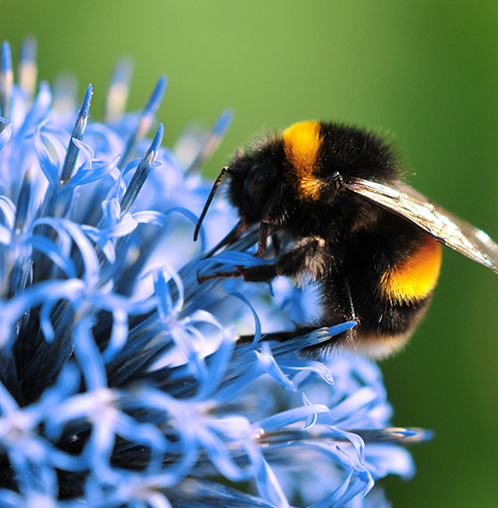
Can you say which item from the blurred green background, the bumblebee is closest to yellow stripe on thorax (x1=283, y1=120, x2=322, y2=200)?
the bumblebee

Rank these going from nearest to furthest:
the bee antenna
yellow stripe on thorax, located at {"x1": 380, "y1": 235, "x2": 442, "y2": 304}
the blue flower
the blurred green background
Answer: the blue flower, the bee antenna, yellow stripe on thorax, located at {"x1": 380, "y1": 235, "x2": 442, "y2": 304}, the blurred green background

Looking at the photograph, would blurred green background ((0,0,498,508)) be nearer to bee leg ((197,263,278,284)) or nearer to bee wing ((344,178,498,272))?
bee wing ((344,178,498,272))

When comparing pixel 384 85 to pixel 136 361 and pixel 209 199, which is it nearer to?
pixel 209 199

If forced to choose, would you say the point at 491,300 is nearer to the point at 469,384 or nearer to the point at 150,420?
the point at 469,384

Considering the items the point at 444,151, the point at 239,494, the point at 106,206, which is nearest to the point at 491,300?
the point at 444,151

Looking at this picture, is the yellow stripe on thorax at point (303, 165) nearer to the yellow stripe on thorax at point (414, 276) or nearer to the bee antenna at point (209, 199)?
the bee antenna at point (209, 199)
